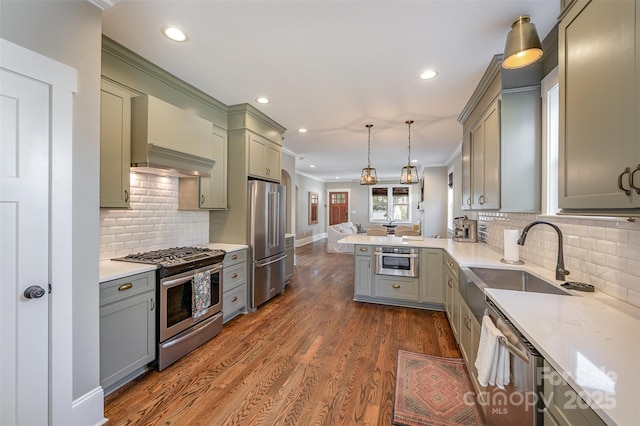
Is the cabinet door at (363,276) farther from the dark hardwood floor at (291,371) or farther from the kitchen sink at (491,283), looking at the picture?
the kitchen sink at (491,283)

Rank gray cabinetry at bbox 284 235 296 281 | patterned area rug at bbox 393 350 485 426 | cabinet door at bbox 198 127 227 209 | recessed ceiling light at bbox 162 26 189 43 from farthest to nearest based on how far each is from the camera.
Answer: gray cabinetry at bbox 284 235 296 281
cabinet door at bbox 198 127 227 209
recessed ceiling light at bbox 162 26 189 43
patterned area rug at bbox 393 350 485 426

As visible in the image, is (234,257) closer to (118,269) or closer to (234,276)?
(234,276)

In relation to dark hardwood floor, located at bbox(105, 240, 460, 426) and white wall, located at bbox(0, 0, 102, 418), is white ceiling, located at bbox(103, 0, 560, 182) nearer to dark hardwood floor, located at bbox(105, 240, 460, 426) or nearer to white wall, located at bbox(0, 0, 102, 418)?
white wall, located at bbox(0, 0, 102, 418)

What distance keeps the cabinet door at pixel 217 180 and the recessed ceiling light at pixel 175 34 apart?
4.23 ft

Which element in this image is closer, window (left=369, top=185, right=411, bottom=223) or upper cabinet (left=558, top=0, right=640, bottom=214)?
upper cabinet (left=558, top=0, right=640, bottom=214)

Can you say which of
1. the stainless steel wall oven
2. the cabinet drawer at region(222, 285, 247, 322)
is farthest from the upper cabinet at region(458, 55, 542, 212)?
the cabinet drawer at region(222, 285, 247, 322)

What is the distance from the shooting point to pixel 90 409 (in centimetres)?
166

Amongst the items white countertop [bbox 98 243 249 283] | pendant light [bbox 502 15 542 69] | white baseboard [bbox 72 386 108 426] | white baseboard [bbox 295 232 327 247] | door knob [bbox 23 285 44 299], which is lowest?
white baseboard [bbox 72 386 108 426]

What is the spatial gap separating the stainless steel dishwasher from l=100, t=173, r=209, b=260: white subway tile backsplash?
2967 millimetres

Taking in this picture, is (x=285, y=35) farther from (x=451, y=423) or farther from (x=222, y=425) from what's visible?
(x=451, y=423)

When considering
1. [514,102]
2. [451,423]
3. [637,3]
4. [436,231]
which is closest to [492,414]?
[451,423]

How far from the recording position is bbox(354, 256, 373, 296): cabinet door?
150 inches

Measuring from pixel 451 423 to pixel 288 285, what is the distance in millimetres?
3337

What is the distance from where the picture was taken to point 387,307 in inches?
146
